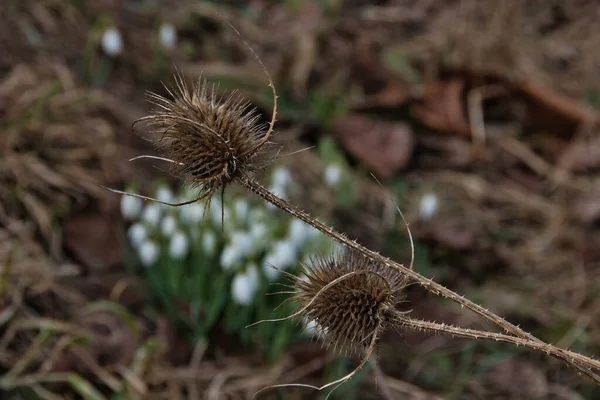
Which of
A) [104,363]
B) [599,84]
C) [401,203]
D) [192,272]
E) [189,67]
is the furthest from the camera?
[599,84]

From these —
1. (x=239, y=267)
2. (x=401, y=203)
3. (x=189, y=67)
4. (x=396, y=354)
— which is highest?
(x=189, y=67)

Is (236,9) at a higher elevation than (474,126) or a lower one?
higher

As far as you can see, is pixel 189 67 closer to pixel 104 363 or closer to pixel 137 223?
pixel 137 223

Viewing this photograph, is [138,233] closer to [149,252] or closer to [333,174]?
[149,252]

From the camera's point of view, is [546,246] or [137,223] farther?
[546,246]

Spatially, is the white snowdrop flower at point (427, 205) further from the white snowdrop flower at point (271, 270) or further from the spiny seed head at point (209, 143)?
the spiny seed head at point (209, 143)

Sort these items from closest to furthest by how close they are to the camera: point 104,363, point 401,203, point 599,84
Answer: point 104,363 → point 401,203 → point 599,84

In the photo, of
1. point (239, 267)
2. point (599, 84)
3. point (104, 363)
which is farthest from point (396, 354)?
point (599, 84)
